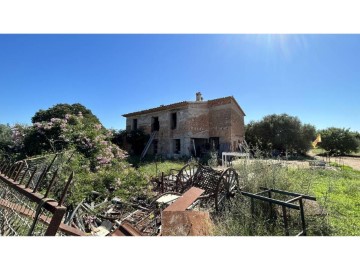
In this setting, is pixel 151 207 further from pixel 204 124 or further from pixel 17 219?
pixel 204 124

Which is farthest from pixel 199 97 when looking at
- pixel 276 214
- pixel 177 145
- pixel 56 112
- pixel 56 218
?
pixel 56 218

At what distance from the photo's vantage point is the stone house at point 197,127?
761 inches

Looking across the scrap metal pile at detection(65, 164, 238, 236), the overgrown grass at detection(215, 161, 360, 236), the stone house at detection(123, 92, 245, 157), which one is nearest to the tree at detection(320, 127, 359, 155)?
the stone house at detection(123, 92, 245, 157)

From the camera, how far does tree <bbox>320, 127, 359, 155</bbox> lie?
29.4 meters

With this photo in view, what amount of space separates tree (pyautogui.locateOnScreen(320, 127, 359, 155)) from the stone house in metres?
15.8

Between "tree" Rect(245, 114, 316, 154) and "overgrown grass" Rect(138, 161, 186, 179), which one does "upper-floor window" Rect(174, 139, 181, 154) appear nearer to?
"overgrown grass" Rect(138, 161, 186, 179)

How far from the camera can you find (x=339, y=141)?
29969 mm

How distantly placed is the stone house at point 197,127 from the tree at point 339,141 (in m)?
15.8

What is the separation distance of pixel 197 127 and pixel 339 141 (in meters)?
Result: 20.9
